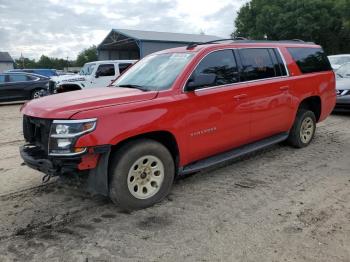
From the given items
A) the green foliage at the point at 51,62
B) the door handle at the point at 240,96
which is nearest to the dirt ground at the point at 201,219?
the door handle at the point at 240,96

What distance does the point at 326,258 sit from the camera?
134 inches

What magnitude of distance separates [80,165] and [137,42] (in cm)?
3333

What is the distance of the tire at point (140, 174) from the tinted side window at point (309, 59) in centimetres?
338

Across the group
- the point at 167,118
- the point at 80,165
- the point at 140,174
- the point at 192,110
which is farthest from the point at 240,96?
the point at 80,165

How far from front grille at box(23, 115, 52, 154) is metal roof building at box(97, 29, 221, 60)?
31.0m

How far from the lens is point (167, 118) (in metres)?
4.54

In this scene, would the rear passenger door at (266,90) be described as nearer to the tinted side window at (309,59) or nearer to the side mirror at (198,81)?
the tinted side window at (309,59)

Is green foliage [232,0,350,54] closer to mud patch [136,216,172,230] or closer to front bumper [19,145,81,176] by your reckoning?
mud patch [136,216,172,230]

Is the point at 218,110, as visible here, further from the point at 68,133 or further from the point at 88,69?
A: the point at 88,69

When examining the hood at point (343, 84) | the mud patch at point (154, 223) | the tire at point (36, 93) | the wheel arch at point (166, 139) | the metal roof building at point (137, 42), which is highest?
the metal roof building at point (137, 42)

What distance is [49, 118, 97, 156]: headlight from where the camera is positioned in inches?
155

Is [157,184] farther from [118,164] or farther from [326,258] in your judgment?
[326,258]

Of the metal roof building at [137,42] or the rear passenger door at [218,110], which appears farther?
the metal roof building at [137,42]

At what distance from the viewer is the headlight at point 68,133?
12.9 feet
